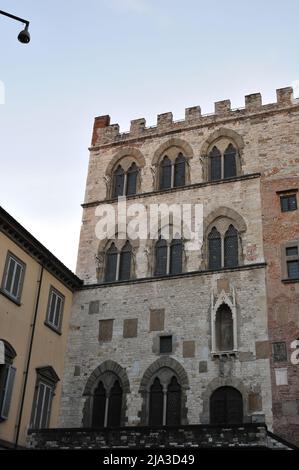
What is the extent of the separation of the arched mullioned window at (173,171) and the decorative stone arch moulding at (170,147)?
208mm

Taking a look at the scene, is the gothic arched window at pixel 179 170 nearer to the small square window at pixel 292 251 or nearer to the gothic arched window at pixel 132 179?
the gothic arched window at pixel 132 179

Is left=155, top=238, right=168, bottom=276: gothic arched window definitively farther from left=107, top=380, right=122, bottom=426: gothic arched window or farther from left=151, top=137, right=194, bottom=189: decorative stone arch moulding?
left=107, top=380, right=122, bottom=426: gothic arched window

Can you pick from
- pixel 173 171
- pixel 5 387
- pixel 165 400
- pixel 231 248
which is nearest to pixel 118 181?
pixel 173 171

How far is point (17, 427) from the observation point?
20844 millimetres

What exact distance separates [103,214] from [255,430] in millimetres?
13528

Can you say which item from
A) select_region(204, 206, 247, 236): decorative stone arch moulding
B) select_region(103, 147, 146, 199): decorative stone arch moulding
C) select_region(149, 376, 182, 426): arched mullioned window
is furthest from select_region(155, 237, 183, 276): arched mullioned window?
select_region(149, 376, 182, 426): arched mullioned window

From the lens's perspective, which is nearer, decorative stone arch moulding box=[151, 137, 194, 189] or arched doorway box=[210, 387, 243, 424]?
arched doorway box=[210, 387, 243, 424]

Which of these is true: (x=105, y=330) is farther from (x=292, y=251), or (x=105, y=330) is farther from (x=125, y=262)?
(x=292, y=251)

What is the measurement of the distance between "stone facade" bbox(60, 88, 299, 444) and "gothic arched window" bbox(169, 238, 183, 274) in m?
0.40

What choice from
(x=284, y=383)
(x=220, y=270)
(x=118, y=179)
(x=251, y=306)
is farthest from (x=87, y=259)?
(x=284, y=383)

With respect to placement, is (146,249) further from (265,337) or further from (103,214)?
(265,337)

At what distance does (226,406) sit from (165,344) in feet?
11.6

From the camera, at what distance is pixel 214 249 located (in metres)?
25.8

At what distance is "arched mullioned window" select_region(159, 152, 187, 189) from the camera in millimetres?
28297
